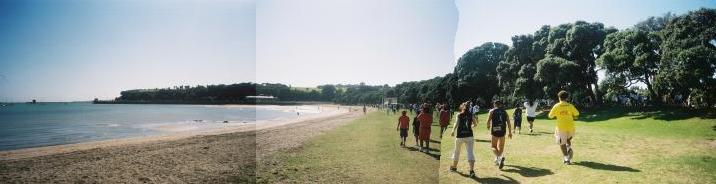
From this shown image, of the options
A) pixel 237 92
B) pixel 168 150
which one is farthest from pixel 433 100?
pixel 237 92

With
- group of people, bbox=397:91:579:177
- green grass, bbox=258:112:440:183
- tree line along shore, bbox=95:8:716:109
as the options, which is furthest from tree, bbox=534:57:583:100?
group of people, bbox=397:91:579:177

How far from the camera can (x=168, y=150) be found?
21.5 m

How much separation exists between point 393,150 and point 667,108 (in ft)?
81.5

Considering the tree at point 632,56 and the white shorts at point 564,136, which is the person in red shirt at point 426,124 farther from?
the tree at point 632,56

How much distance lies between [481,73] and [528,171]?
5579cm

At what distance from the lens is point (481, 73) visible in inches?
2525

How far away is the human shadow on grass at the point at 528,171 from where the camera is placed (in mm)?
10077

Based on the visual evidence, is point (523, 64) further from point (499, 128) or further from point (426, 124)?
point (499, 128)

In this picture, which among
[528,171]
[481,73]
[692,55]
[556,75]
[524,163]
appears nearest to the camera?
[528,171]

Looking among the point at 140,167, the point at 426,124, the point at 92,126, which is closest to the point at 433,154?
the point at 426,124

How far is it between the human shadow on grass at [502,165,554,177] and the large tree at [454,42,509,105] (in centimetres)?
5374

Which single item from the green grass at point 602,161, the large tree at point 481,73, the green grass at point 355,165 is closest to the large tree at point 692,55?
the green grass at point 602,161

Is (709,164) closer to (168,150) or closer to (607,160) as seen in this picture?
(607,160)

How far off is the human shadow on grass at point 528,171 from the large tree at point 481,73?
53.7m
